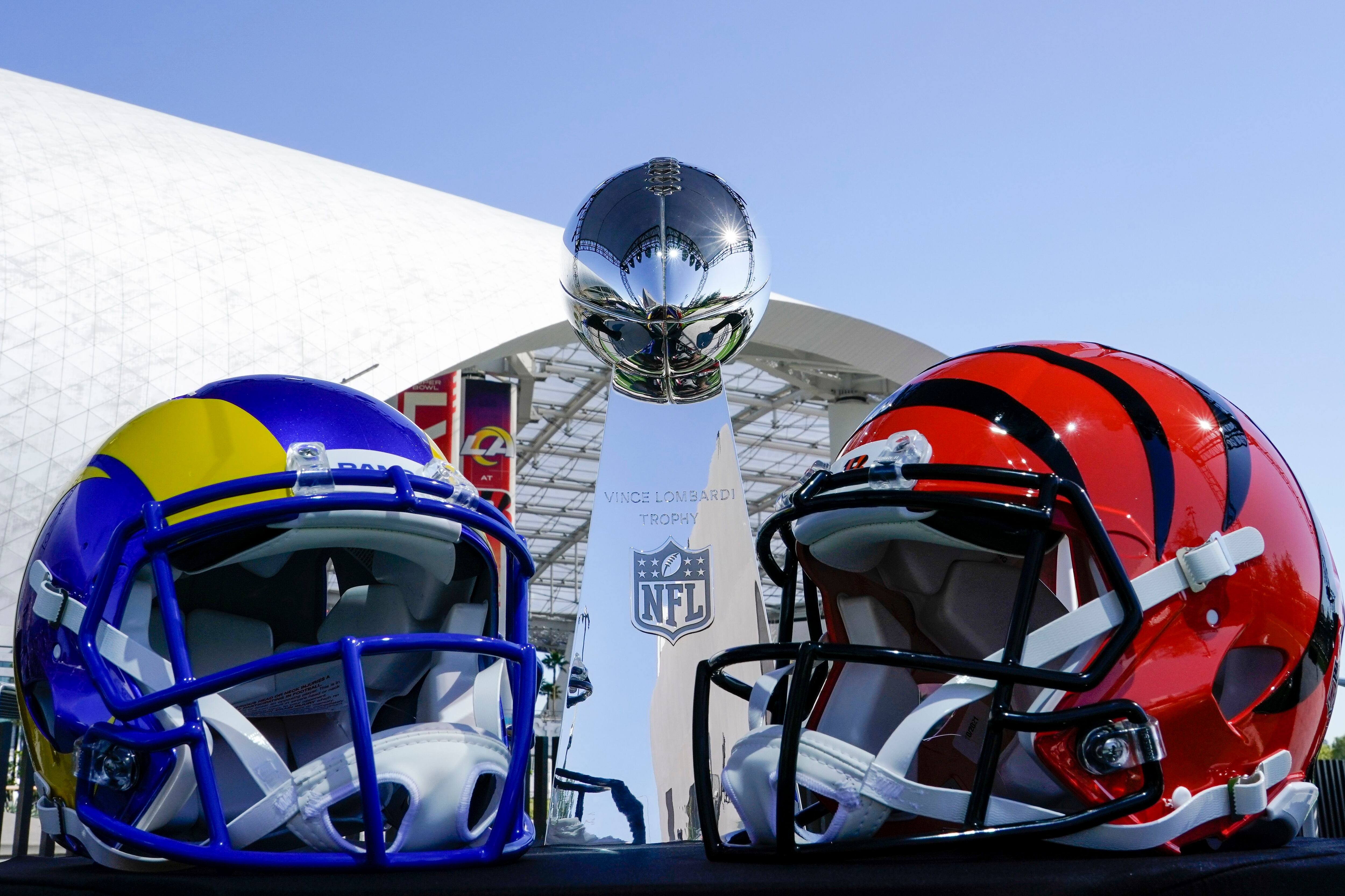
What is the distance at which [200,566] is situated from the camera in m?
1.60

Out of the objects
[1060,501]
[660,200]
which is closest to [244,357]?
[660,200]

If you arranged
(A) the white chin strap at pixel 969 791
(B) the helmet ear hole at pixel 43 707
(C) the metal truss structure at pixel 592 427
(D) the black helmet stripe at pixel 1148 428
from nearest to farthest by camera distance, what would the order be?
1. (A) the white chin strap at pixel 969 791
2. (D) the black helmet stripe at pixel 1148 428
3. (B) the helmet ear hole at pixel 43 707
4. (C) the metal truss structure at pixel 592 427

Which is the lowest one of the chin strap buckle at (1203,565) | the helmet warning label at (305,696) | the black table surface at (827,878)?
the black table surface at (827,878)

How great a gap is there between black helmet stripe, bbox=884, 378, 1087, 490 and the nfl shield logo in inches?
27.6

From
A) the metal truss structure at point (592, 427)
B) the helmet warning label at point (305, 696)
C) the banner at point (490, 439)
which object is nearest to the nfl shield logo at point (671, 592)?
the helmet warning label at point (305, 696)

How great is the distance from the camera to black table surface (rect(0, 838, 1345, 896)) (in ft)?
2.96

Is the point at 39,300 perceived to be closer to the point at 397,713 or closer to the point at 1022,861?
the point at 397,713

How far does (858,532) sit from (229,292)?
14957 millimetres

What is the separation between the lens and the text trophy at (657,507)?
213 centimetres

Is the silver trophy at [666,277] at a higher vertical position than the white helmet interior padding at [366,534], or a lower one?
higher

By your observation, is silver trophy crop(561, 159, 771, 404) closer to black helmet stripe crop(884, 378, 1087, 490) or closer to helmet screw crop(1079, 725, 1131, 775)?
black helmet stripe crop(884, 378, 1087, 490)

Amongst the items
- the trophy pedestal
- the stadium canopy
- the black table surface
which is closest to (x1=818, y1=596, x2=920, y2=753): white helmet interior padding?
the black table surface

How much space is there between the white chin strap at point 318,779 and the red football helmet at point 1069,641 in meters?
0.28

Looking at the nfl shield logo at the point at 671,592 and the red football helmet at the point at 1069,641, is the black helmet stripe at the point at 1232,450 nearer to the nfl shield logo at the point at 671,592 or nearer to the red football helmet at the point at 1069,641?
the red football helmet at the point at 1069,641
